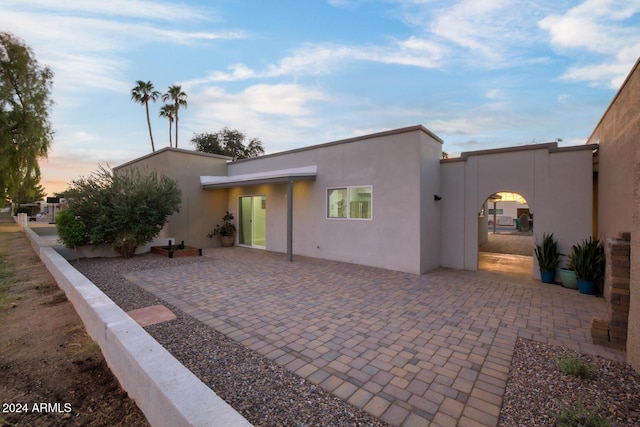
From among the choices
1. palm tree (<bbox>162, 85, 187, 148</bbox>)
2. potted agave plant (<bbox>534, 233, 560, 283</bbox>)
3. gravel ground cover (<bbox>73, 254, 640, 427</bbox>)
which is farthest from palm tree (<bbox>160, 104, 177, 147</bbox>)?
potted agave plant (<bbox>534, 233, 560, 283</bbox>)

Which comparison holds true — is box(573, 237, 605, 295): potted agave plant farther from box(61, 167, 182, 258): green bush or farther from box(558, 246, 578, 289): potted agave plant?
box(61, 167, 182, 258): green bush

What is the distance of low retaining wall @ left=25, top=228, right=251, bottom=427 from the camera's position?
5.26 ft

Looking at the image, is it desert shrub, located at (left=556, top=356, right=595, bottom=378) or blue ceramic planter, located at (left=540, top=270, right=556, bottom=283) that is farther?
blue ceramic planter, located at (left=540, top=270, right=556, bottom=283)

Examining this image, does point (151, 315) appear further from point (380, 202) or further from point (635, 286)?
point (380, 202)

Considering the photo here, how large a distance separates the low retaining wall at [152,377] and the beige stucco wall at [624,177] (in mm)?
3788

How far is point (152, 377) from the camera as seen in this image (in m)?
1.96

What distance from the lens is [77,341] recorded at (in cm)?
352

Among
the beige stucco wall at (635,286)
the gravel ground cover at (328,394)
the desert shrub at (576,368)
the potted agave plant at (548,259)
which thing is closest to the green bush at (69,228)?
the gravel ground cover at (328,394)

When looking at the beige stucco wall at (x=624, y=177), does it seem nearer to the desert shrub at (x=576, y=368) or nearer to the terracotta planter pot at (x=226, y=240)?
the desert shrub at (x=576, y=368)

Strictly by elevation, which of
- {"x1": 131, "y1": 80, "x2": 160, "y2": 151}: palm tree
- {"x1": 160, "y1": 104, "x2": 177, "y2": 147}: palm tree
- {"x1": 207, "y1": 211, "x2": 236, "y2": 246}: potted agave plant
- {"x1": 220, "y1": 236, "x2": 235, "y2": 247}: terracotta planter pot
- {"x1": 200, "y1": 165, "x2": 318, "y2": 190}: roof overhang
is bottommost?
{"x1": 220, "y1": 236, "x2": 235, "y2": 247}: terracotta planter pot

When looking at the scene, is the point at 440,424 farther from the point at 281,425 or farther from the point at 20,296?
the point at 20,296

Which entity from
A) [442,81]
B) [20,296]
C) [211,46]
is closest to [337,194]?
[442,81]

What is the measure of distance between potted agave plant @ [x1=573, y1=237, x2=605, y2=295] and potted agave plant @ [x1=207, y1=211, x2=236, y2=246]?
11.4m

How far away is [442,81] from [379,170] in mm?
4543
